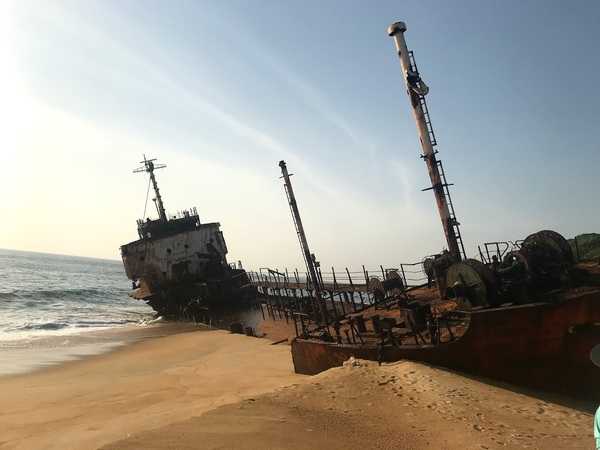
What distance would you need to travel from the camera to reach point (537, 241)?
12.1m

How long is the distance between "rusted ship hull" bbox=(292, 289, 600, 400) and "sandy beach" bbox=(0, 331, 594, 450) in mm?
358

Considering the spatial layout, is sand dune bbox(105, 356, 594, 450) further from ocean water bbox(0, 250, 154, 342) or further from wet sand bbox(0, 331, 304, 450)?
ocean water bbox(0, 250, 154, 342)

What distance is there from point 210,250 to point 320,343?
2753 centimetres

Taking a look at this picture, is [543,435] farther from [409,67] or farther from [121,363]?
[121,363]

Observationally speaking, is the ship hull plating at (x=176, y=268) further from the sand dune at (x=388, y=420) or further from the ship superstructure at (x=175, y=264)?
the sand dune at (x=388, y=420)

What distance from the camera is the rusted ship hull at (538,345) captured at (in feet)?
28.7

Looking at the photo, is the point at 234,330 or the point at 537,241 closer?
the point at 537,241

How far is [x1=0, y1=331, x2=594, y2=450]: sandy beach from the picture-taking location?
653 cm

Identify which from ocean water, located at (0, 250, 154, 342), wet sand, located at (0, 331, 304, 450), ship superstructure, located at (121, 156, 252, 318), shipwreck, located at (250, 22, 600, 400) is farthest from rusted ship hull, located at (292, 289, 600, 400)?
ship superstructure, located at (121, 156, 252, 318)

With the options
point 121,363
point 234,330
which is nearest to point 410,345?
point 121,363

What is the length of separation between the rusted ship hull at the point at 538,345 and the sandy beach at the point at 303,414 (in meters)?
0.36

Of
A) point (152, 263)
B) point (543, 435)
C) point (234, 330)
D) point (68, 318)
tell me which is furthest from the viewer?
point (152, 263)

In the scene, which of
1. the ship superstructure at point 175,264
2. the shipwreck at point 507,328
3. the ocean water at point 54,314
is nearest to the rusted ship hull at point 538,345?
the shipwreck at point 507,328

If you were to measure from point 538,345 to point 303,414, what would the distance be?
16.6 ft
